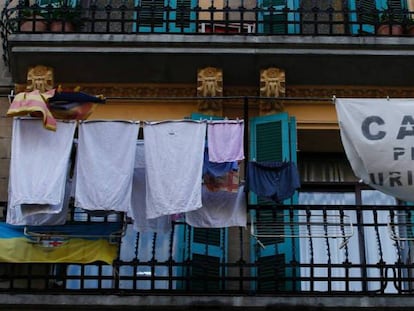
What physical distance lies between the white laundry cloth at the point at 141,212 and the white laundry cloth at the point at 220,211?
297 millimetres

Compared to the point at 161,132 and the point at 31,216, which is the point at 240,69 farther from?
the point at 31,216

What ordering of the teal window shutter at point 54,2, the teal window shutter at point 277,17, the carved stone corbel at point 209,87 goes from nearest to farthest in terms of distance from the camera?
the carved stone corbel at point 209,87 < the teal window shutter at point 277,17 < the teal window shutter at point 54,2

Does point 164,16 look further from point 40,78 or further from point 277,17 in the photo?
point 40,78

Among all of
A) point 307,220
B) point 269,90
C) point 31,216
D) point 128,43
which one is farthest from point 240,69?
point 31,216

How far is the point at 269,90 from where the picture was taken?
12266 mm

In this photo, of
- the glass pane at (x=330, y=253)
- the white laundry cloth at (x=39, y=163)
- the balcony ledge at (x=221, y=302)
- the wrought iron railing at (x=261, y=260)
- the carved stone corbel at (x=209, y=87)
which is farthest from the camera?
the carved stone corbel at (x=209, y=87)

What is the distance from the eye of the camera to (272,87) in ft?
40.2

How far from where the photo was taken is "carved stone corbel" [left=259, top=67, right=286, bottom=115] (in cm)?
1226

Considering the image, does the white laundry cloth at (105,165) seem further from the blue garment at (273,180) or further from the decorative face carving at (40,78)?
the blue garment at (273,180)

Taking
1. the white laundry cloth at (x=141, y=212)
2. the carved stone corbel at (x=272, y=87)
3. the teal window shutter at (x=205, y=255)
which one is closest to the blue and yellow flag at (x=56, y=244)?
the white laundry cloth at (x=141, y=212)

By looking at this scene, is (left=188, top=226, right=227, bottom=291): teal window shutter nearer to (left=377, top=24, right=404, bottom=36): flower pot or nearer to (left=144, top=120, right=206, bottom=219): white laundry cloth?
(left=144, top=120, right=206, bottom=219): white laundry cloth

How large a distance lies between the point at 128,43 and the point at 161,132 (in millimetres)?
1503

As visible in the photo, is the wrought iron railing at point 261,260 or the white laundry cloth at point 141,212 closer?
the wrought iron railing at point 261,260

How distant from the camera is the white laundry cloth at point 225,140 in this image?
434 inches
